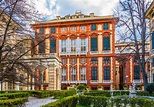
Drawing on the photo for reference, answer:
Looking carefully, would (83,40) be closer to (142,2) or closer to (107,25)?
(107,25)

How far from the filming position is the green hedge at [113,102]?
13.1m

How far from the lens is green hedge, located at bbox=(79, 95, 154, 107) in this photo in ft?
42.8

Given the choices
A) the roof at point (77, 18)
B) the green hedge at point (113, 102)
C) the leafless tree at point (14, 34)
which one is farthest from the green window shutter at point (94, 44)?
the leafless tree at point (14, 34)

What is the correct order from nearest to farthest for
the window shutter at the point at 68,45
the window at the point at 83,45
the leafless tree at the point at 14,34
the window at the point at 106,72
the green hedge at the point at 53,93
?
the leafless tree at the point at 14,34
the green hedge at the point at 53,93
the window at the point at 106,72
the window at the point at 83,45
the window shutter at the point at 68,45

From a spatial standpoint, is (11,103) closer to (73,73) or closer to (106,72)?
(106,72)

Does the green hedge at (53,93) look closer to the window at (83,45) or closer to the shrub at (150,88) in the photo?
the shrub at (150,88)

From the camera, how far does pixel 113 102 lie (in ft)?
48.9

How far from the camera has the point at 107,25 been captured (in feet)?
143

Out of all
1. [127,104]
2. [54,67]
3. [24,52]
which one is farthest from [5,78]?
[54,67]

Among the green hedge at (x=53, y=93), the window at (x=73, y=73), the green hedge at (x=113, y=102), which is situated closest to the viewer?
the green hedge at (x=113, y=102)

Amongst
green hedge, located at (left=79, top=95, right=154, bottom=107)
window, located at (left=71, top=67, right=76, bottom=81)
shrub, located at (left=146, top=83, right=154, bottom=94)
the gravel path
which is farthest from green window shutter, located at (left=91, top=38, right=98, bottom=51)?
green hedge, located at (left=79, top=95, right=154, bottom=107)

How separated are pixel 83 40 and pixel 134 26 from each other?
67.3 feet

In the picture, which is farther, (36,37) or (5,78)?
(36,37)

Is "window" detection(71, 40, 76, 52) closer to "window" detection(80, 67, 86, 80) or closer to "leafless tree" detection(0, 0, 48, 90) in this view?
"window" detection(80, 67, 86, 80)
